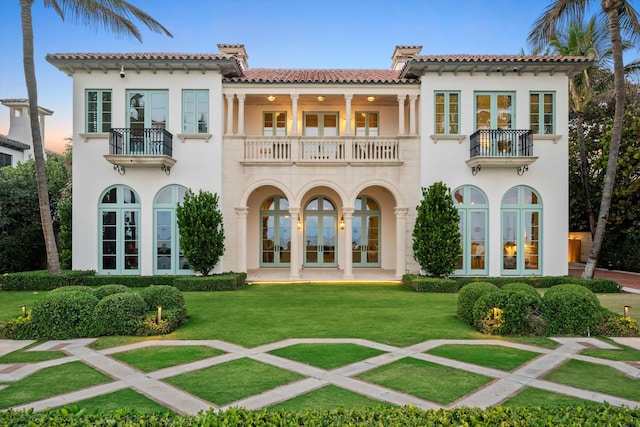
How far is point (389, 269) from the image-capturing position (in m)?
21.2

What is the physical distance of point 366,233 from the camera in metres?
21.7

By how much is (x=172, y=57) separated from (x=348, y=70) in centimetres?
1000

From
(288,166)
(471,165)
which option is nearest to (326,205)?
(288,166)

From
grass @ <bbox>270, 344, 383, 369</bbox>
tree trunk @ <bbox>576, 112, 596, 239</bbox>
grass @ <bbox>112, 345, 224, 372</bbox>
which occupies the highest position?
tree trunk @ <bbox>576, 112, 596, 239</bbox>

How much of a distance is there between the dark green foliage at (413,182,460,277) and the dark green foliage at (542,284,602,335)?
22.2 feet

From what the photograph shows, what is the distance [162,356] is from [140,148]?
1198cm

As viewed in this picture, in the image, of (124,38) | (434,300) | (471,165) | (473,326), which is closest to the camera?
(473,326)

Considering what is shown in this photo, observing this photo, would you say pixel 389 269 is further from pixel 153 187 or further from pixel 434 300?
pixel 153 187

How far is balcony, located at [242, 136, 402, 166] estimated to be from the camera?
59.0ft

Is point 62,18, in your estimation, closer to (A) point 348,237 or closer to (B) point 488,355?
(A) point 348,237

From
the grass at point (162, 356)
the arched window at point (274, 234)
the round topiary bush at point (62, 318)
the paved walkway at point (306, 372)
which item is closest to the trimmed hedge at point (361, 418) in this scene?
the paved walkway at point (306, 372)

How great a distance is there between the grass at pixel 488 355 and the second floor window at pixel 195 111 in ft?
45.0

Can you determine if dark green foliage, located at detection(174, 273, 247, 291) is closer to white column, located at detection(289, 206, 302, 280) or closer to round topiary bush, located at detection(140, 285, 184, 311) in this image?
white column, located at detection(289, 206, 302, 280)

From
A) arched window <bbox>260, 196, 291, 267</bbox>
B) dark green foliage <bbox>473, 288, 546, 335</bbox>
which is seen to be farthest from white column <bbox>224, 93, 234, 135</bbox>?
dark green foliage <bbox>473, 288, 546, 335</bbox>
